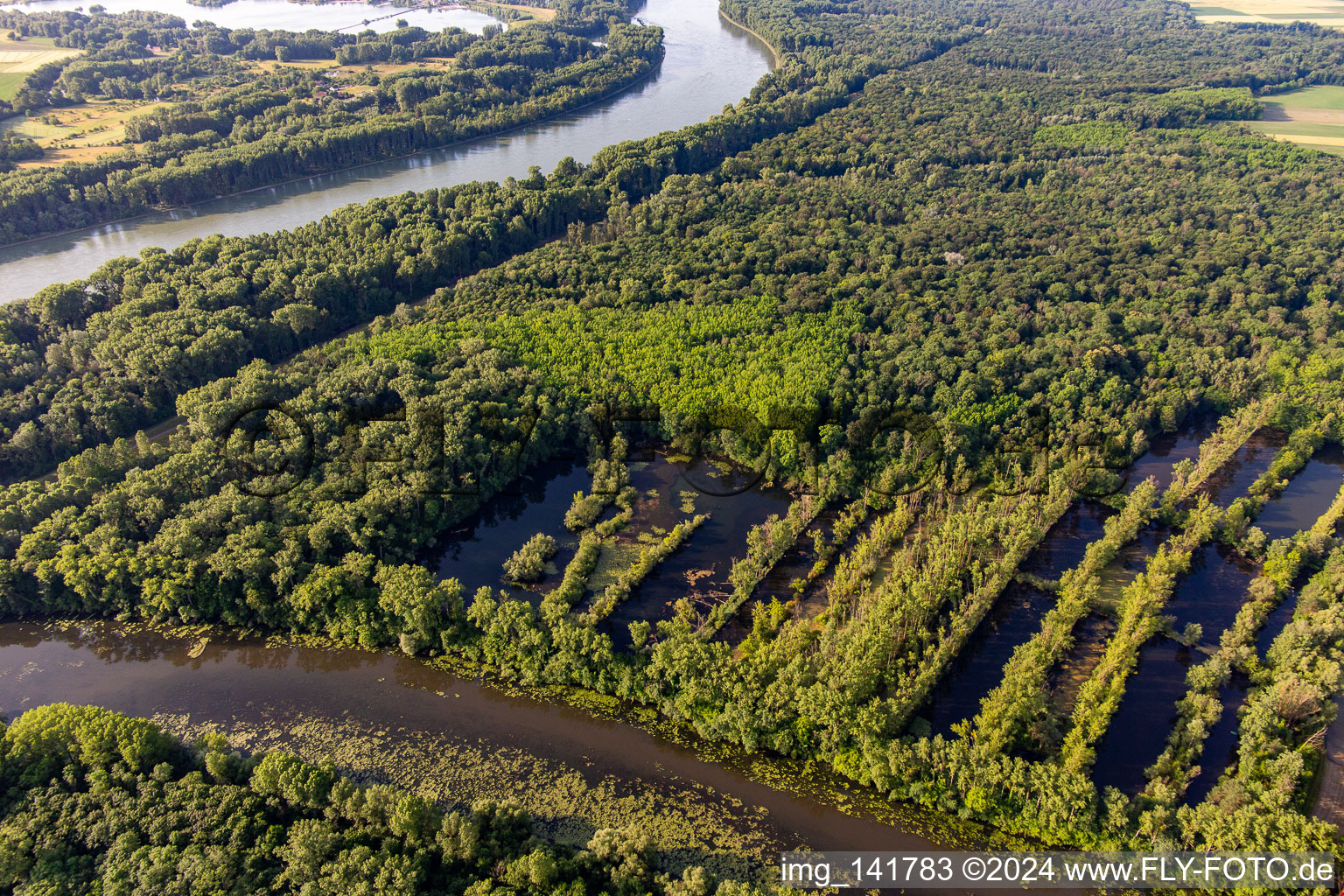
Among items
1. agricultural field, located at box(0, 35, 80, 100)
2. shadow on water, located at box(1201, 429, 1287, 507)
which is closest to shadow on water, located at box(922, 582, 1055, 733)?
shadow on water, located at box(1201, 429, 1287, 507)

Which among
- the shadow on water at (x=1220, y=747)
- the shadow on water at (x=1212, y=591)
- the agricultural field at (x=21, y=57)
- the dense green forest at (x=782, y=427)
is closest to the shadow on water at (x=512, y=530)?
the dense green forest at (x=782, y=427)

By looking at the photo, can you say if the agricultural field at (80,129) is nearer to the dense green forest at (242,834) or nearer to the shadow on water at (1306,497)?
the dense green forest at (242,834)

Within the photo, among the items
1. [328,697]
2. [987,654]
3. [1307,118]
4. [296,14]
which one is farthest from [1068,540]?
[296,14]

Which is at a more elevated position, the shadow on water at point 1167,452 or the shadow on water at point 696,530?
the shadow on water at point 1167,452

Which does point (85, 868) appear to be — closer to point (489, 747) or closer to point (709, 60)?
point (489, 747)

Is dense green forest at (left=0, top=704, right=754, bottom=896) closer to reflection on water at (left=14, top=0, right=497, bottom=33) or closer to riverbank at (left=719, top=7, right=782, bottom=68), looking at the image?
riverbank at (left=719, top=7, right=782, bottom=68)

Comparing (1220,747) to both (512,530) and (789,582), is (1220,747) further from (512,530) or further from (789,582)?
(512,530)
